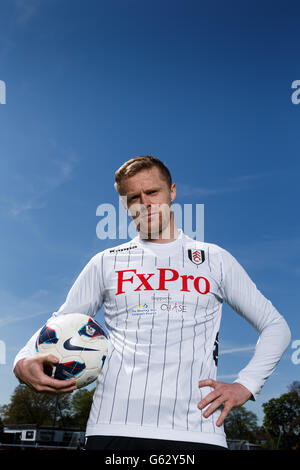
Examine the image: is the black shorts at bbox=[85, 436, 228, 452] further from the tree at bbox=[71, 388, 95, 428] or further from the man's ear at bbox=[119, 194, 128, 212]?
the tree at bbox=[71, 388, 95, 428]

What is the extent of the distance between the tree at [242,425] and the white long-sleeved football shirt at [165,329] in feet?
269

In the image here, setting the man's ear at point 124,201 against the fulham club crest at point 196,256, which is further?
the man's ear at point 124,201

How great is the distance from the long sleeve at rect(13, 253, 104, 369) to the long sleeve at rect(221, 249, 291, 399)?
3.94 ft

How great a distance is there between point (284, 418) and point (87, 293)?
79.4 meters

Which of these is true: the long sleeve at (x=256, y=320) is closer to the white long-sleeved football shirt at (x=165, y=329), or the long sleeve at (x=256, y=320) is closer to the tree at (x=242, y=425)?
the white long-sleeved football shirt at (x=165, y=329)

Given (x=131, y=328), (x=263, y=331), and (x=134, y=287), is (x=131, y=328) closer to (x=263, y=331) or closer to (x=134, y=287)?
(x=134, y=287)

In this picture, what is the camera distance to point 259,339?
387 centimetres

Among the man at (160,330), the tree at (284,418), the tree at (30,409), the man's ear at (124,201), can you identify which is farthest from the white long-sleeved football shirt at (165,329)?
the tree at (284,418)

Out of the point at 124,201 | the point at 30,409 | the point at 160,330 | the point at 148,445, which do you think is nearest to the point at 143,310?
the point at 160,330

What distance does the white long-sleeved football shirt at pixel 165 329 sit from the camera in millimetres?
3330

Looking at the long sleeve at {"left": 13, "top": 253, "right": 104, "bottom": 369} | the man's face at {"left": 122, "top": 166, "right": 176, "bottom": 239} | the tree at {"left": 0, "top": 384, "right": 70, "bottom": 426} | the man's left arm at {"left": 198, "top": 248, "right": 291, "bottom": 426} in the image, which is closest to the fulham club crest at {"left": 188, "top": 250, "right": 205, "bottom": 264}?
the man's left arm at {"left": 198, "top": 248, "right": 291, "bottom": 426}

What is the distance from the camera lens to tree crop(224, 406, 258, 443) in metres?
79.0

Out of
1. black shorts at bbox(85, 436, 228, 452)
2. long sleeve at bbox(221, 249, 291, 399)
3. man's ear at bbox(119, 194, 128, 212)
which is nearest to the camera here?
black shorts at bbox(85, 436, 228, 452)

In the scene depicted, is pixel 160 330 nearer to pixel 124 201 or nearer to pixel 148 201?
pixel 148 201
